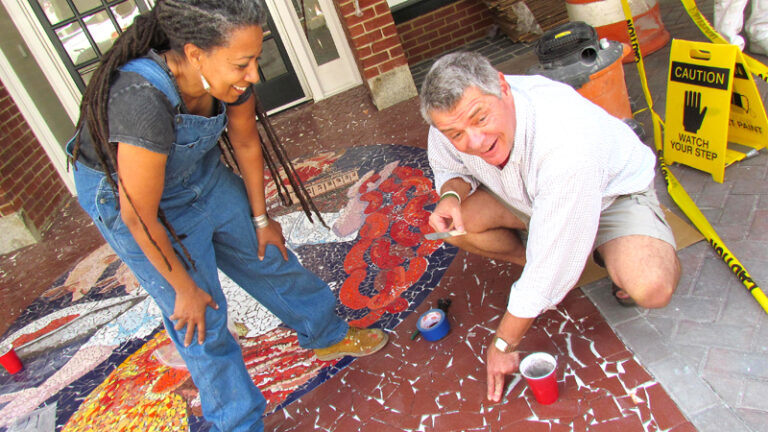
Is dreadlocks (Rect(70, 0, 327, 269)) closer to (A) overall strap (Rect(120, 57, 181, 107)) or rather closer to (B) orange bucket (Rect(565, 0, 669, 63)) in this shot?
(A) overall strap (Rect(120, 57, 181, 107))

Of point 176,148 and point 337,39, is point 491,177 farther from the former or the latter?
point 337,39

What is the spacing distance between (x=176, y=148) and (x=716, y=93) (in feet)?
8.45

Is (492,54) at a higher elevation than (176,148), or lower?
lower

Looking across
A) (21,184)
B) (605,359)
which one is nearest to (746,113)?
(605,359)

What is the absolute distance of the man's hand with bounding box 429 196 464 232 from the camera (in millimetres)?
2488

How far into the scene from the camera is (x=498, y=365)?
2.13 m

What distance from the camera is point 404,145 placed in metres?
4.74

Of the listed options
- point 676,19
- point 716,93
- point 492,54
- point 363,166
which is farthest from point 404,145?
point 676,19

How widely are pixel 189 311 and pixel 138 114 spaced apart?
28.3 inches

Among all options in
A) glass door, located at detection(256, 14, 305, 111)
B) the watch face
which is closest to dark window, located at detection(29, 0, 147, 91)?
glass door, located at detection(256, 14, 305, 111)

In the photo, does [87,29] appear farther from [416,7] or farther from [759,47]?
[759,47]

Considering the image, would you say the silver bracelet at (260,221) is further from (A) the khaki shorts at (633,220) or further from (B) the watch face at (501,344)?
(A) the khaki shorts at (633,220)

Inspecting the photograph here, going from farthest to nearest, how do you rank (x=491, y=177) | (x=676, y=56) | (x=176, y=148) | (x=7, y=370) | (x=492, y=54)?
(x=492, y=54) → (x=7, y=370) → (x=676, y=56) → (x=491, y=177) → (x=176, y=148)

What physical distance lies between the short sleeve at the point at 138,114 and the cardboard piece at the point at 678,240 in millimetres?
1921
